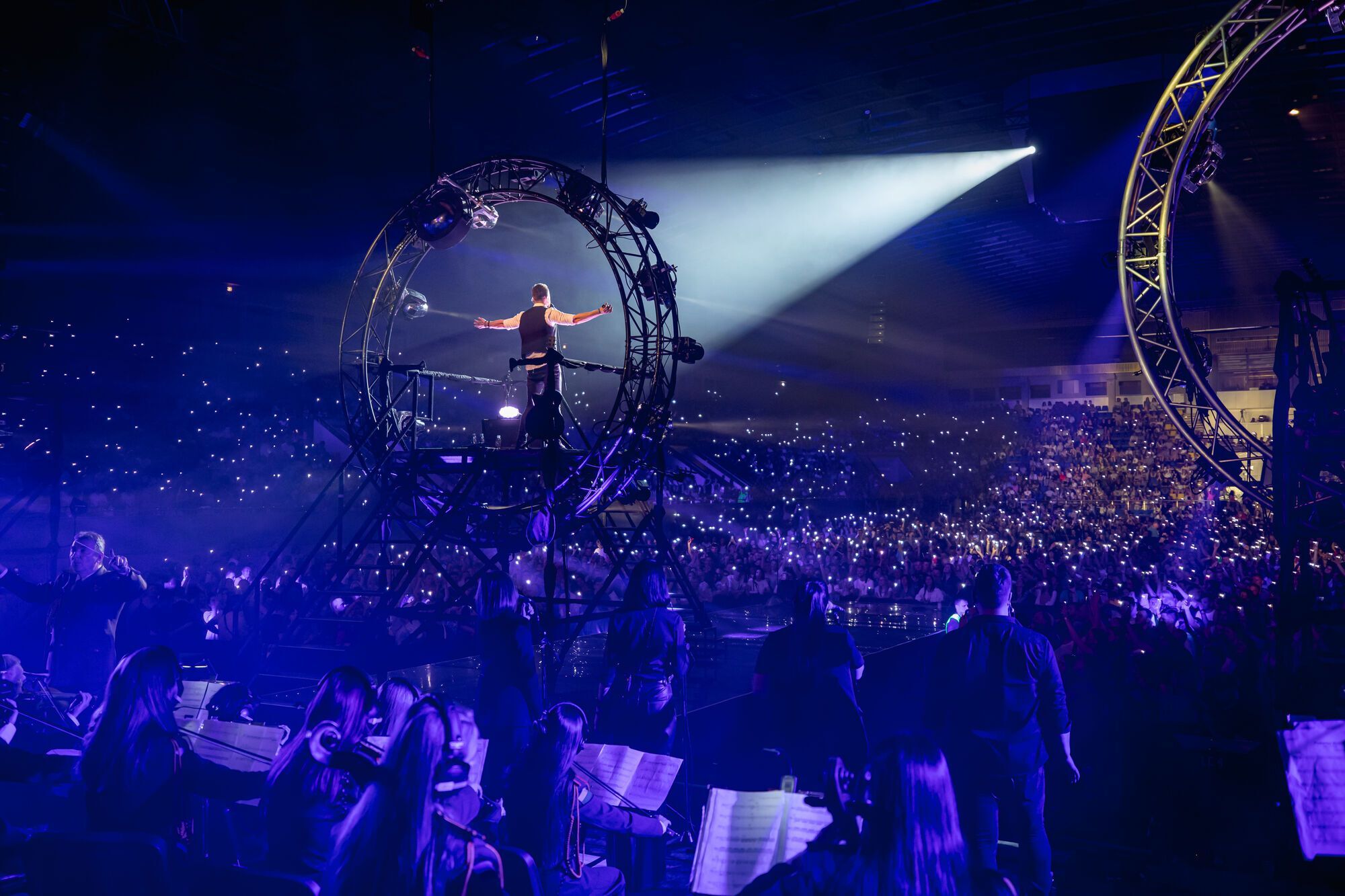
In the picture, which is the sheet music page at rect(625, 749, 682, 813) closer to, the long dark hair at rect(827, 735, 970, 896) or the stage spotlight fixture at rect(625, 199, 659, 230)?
the long dark hair at rect(827, 735, 970, 896)

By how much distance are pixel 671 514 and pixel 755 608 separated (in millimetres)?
7395

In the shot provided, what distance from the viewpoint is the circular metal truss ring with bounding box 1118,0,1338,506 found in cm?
744

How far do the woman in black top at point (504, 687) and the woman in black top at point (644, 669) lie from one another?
0.60 meters

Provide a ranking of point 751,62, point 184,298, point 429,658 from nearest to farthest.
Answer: point 429,658 → point 751,62 → point 184,298

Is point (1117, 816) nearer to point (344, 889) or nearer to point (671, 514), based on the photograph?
point (344, 889)

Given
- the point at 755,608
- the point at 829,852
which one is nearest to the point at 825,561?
the point at 755,608

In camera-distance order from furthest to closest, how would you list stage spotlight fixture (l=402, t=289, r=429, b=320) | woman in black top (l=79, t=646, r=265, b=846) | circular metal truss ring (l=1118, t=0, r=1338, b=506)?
stage spotlight fixture (l=402, t=289, r=429, b=320)
circular metal truss ring (l=1118, t=0, r=1338, b=506)
woman in black top (l=79, t=646, r=265, b=846)

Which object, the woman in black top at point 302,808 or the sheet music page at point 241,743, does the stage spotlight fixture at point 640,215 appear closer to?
the sheet music page at point 241,743

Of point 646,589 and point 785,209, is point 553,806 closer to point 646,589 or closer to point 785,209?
point 646,589

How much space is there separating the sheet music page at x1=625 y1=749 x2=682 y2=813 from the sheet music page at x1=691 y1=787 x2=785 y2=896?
36.2 inches

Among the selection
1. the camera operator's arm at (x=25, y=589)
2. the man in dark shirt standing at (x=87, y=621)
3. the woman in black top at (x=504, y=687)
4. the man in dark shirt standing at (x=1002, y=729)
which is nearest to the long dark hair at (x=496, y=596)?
the woman in black top at (x=504, y=687)

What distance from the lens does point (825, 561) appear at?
15.8 metres

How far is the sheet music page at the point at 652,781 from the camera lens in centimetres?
351

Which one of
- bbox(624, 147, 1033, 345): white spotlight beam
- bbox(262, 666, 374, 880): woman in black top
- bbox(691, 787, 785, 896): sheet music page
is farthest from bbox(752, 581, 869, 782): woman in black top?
bbox(624, 147, 1033, 345): white spotlight beam
